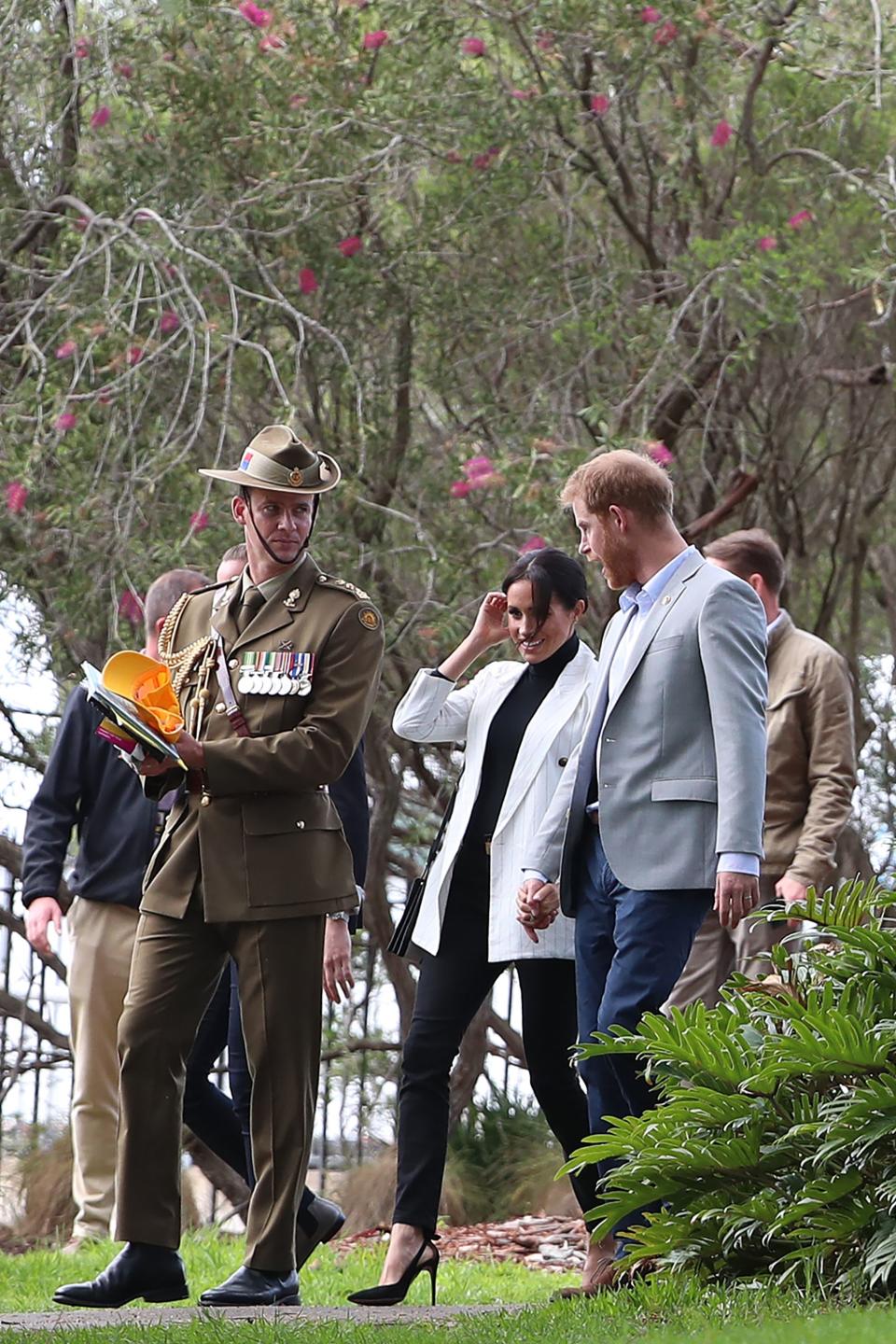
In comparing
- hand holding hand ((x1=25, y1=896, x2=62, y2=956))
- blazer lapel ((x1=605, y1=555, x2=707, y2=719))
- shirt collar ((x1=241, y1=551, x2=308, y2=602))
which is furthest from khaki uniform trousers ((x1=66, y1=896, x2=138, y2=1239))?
blazer lapel ((x1=605, y1=555, x2=707, y2=719))

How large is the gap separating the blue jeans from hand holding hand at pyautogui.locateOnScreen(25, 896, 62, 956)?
2187 mm

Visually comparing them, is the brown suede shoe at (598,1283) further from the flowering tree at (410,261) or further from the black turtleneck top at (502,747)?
the flowering tree at (410,261)

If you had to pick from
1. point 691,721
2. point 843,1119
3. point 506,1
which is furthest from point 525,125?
point 843,1119

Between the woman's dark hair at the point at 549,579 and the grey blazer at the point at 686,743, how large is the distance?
2.05ft

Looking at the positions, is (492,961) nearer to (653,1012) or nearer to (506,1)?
(653,1012)

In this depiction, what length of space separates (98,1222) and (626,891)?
3364 millimetres

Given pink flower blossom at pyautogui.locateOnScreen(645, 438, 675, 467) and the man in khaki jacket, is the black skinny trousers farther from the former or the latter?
pink flower blossom at pyautogui.locateOnScreen(645, 438, 675, 467)

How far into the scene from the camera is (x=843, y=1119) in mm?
4617

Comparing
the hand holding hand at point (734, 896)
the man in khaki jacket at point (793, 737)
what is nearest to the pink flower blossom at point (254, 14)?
the man in khaki jacket at point (793, 737)

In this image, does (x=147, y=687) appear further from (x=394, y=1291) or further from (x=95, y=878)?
(x=95, y=878)

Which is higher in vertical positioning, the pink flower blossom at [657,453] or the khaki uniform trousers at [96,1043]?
the pink flower blossom at [657,453]

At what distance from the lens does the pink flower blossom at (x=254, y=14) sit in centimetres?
930

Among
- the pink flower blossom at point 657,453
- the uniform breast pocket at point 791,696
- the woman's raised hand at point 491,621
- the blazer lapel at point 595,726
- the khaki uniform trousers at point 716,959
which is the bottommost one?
the khaki uniform trousers at point 716,959

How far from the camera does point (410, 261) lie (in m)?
10.2
